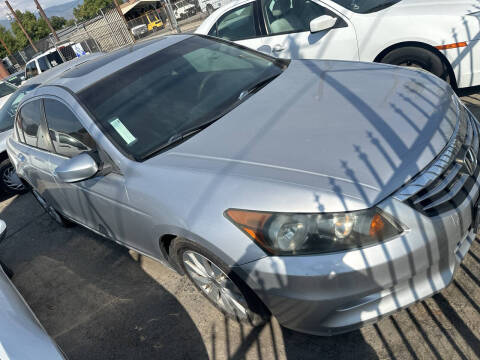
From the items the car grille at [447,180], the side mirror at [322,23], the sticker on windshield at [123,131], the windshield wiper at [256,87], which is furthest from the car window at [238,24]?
the car grille at [447,180]

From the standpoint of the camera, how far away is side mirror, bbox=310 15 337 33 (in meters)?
Answer: 4.20

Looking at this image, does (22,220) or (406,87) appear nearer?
(406,87)

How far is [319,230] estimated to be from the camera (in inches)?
Answer: 72.3

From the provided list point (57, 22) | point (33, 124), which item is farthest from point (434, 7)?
point (57, 22)

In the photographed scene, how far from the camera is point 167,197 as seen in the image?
2277 mm

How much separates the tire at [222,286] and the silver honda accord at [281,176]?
0.05 feet

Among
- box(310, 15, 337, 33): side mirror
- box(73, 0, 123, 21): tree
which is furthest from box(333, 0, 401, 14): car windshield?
box(73, 0, 123, 21): tree

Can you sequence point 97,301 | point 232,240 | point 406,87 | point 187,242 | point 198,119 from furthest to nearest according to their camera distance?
point 97,301, point 198,119, point 406,87, point 187,242, point 232,240

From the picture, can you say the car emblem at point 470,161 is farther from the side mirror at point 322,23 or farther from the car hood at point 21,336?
the side mirror at point 322,23

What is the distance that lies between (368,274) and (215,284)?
3.43ft

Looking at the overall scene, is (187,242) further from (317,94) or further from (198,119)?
(317,94)

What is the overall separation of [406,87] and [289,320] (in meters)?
1.68

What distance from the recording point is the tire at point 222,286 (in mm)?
2156

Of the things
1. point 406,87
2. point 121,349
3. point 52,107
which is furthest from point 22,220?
point 406,87
